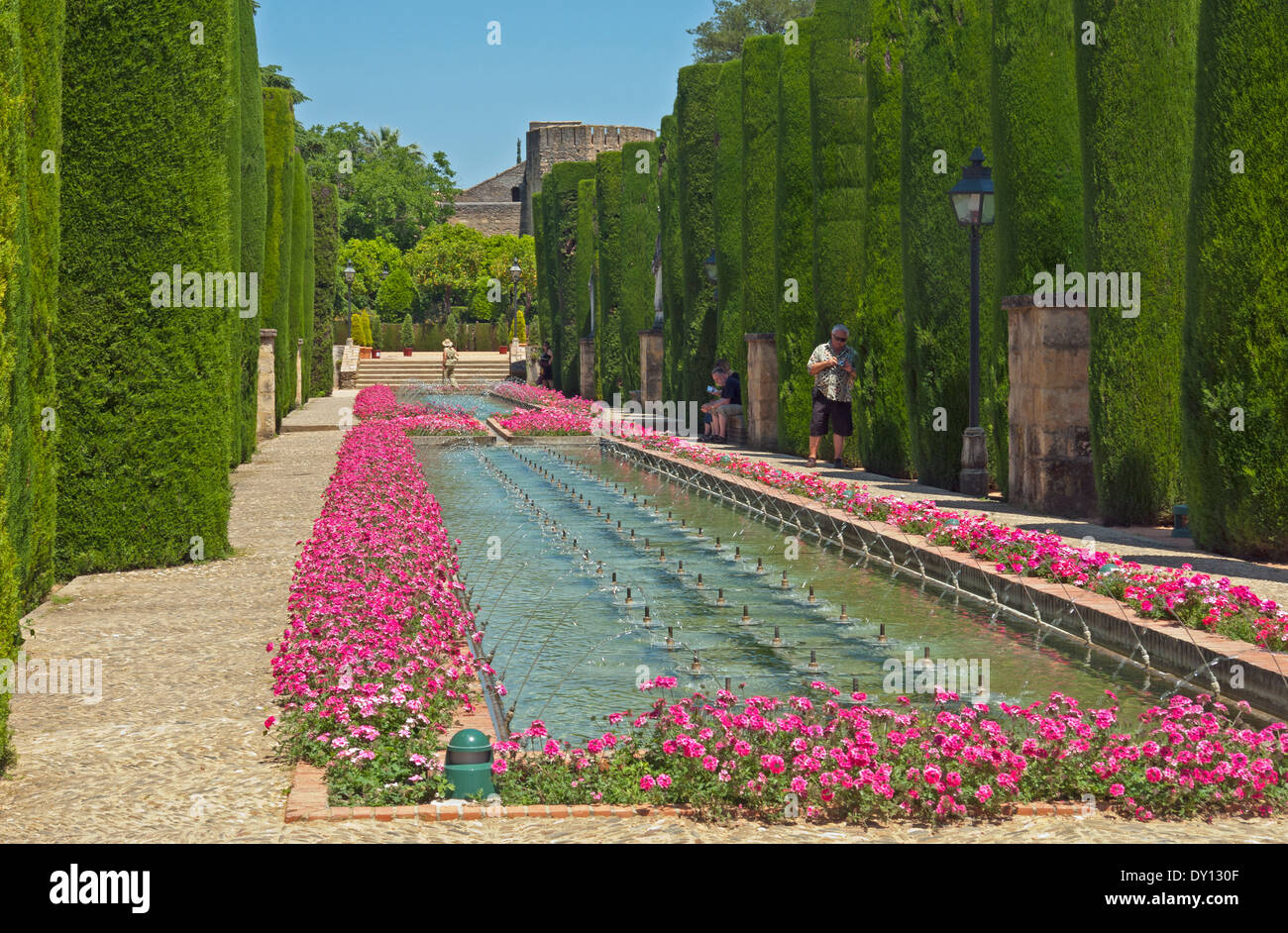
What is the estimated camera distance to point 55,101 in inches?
358

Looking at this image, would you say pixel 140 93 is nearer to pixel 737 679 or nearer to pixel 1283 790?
pixel 737 679

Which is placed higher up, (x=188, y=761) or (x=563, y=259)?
(x=563, y=259)

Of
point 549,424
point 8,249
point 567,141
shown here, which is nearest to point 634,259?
point 549,424

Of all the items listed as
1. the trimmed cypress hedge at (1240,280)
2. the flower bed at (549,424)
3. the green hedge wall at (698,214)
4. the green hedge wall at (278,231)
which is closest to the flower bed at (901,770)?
the trimmed cypress hedge at (1240,280)

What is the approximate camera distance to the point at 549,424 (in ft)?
83.6

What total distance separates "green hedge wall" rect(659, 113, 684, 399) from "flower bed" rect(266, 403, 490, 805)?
16640 mm

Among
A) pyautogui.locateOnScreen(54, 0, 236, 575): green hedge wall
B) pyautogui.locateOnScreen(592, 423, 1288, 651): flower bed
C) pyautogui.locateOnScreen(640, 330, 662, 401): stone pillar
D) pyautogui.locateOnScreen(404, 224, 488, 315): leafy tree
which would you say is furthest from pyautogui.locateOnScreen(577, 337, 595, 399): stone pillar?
pyautogui.locateOnScreen(404, 224, 488, 315): leafy tree

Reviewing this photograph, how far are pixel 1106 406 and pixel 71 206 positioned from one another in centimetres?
806

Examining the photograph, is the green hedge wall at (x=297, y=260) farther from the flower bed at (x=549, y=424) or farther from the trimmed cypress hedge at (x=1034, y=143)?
the trimmed cypress hedge at (x=1034, y=143)

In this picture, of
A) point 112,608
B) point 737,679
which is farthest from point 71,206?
point 737,679

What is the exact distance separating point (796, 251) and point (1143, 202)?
8.24m

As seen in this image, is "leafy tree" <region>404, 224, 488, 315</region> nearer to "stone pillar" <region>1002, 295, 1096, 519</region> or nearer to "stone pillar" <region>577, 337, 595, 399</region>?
"stone pillar" <region>577, 337, 595, 399</region>

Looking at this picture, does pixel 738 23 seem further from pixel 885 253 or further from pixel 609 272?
pixel 885 253

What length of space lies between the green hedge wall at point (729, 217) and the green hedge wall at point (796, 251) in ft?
6.64
